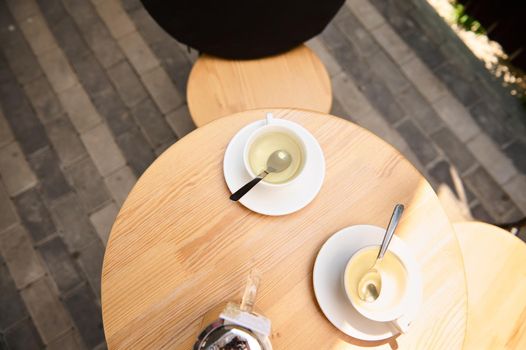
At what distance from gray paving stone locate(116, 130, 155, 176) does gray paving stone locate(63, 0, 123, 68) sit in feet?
1.82

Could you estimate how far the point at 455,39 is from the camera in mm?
2857

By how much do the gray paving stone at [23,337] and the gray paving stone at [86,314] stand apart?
21 cm

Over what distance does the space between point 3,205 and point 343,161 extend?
213 centimetres

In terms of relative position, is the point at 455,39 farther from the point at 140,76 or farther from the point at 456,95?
the point at 140,76

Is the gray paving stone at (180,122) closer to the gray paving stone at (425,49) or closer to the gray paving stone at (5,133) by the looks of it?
the gray paving stone at (5,133)

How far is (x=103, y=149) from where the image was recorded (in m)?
2.51

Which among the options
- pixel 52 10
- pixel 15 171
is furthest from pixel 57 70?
pixel 15 171

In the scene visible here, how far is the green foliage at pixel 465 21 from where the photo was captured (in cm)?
283

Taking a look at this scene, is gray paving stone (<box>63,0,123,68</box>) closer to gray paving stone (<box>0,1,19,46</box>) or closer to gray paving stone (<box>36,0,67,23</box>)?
gray paving stone (<box>36,0,67,23</box>)

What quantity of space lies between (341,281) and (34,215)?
200 centimetres

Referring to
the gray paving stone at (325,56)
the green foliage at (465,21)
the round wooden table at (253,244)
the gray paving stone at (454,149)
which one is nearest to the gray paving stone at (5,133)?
the round wooden table at (253,244)

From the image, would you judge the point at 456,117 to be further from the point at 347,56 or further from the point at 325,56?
the point at 325,56

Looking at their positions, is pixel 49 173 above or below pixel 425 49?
below

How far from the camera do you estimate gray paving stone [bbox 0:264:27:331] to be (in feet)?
7.15
